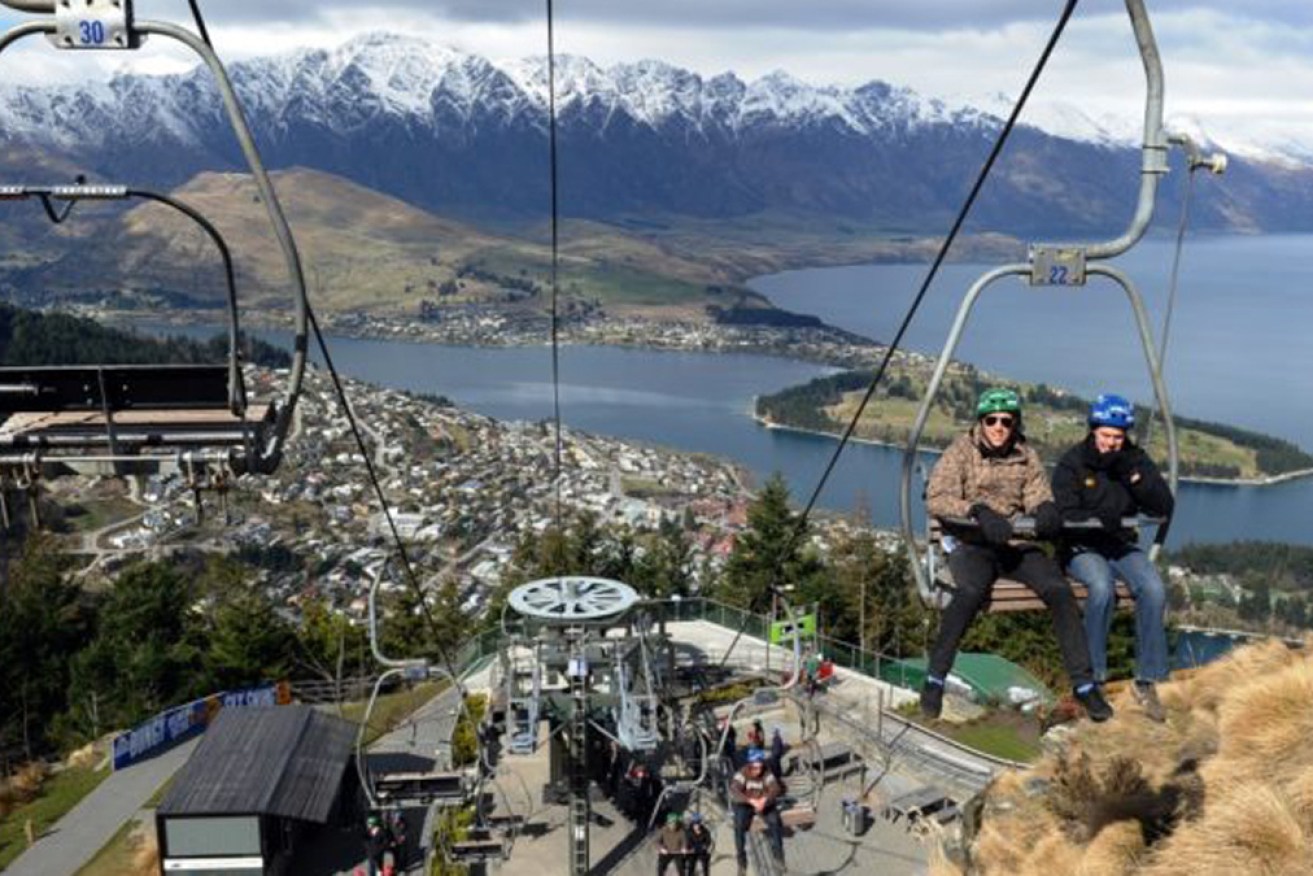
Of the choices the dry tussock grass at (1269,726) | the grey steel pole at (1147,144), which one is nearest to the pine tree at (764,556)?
the dry tussock grass at (1269,726)

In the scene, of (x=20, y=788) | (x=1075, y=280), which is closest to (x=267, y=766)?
(x=20, y=788)

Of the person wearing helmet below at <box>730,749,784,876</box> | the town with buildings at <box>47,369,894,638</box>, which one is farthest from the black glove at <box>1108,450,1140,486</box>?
the town with buildings at <box>47,369,894,638</box>

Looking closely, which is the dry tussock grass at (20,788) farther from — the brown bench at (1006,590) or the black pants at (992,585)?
the black pants at (992,585)

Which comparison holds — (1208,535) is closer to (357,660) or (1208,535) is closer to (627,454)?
(627,454)

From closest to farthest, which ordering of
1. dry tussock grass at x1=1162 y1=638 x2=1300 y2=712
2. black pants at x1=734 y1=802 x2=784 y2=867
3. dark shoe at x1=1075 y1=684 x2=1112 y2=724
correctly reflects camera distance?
1. dark shoe at x1=1075 y1=684 x2=1112 y2=724
2. dry tussock grass at x1=1162 y1=638 x2=1300 y2=712
3. black pants at x1=734 y1=802 x2=784 y2=867

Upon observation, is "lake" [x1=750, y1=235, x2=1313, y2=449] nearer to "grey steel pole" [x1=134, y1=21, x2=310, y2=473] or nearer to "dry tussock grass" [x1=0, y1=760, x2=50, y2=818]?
"dry tussock grass" [x1=0, y1=760, x2=50, y2=818]

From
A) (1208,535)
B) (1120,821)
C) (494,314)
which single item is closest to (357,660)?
(1120,821)
